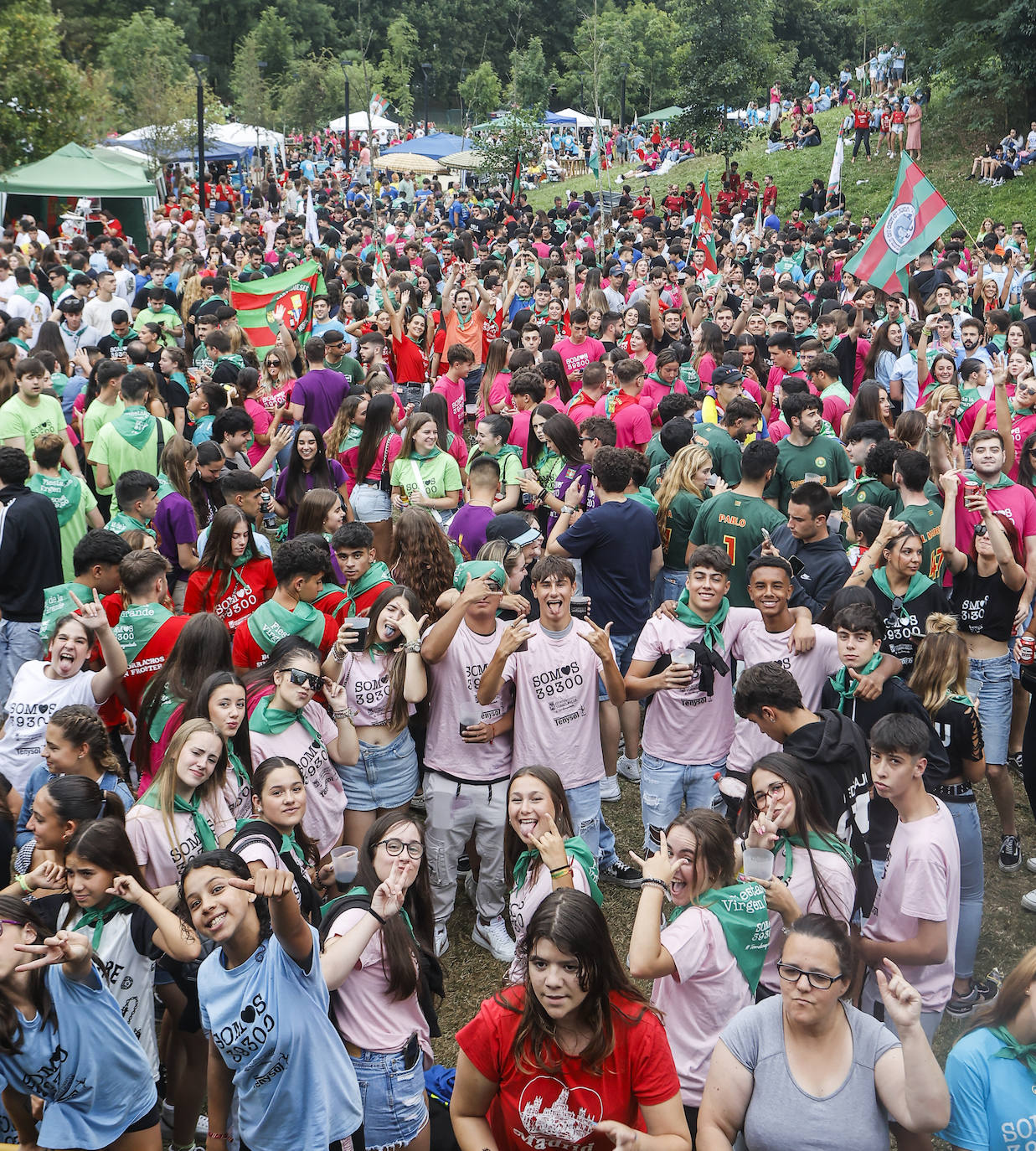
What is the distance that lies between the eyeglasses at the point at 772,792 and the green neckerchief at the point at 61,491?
201 inches

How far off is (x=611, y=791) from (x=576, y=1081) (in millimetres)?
3769

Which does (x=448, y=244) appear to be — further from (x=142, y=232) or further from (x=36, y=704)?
(x=36, y=704)

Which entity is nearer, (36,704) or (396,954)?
(396,954)

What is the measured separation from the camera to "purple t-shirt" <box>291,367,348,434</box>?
9.55m

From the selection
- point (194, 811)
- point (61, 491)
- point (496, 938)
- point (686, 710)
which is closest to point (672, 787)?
point (686, 710)

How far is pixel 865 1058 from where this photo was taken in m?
3.18

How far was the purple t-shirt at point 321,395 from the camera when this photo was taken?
376 inches

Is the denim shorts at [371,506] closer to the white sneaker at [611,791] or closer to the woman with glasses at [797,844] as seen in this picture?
the white sneaker at [611,791]

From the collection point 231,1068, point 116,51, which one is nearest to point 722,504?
point 231,1068

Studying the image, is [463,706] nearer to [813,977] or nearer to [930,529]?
[813,977]

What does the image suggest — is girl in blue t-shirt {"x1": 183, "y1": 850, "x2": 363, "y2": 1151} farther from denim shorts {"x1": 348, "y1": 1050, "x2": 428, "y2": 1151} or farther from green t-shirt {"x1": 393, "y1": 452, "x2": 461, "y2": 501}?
green t-shirt {"x1": 393, "y1": 452, "x2": 461, "y2": 501}

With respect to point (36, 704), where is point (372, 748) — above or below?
below

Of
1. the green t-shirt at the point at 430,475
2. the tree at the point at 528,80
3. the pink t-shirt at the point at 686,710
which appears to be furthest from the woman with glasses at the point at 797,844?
the tree at the point at 528,80

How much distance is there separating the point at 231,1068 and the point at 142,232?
2588 centimetres
